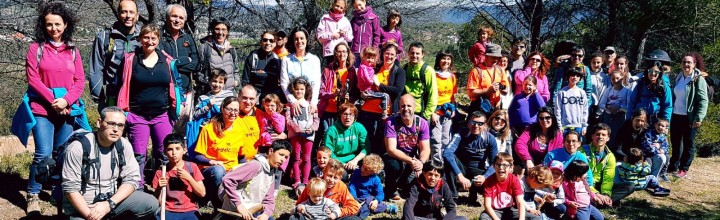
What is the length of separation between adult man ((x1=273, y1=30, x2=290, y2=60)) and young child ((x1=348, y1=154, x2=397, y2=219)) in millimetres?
1663

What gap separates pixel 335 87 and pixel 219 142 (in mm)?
1655

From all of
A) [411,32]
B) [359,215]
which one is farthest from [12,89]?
[359,215]

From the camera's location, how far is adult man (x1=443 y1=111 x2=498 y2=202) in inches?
246

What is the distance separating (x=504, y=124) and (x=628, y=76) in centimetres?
239

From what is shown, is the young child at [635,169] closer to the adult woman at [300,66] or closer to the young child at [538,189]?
the young child at [538,189]

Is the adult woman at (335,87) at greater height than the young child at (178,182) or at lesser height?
greater

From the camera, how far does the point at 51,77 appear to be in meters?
4.96

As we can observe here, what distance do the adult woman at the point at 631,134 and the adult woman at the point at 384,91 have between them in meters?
2.91

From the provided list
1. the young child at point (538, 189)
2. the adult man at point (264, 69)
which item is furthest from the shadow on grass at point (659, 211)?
the adult man at point (264, 69)

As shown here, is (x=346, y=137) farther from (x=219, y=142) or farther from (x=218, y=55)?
(x=218, y=55)

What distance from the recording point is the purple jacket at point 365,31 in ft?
24.0

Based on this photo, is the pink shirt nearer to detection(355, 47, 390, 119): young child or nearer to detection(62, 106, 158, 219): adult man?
detection(62, 106, 158, 219): adult man

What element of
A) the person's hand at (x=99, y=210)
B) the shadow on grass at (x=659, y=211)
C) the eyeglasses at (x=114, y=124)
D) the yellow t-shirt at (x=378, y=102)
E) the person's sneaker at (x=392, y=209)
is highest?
the yellow t-shirt at (x=378, y=102)

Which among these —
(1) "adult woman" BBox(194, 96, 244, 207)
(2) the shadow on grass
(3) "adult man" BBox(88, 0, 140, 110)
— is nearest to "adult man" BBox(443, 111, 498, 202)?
(2) the shadow on grass
